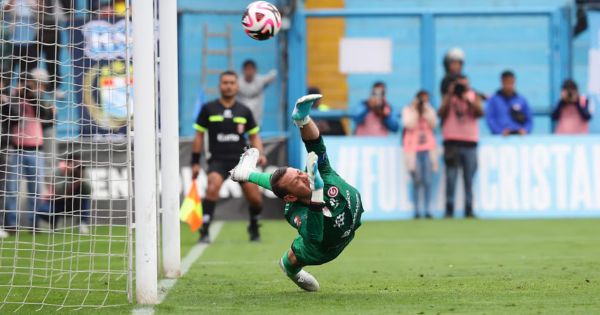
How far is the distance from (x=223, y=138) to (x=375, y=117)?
5.68 m

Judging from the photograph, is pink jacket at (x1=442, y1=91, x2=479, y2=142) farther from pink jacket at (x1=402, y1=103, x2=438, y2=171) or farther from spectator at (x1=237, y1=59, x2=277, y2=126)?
spectator at (x1=237, y1=59, x2=277, y2=126)

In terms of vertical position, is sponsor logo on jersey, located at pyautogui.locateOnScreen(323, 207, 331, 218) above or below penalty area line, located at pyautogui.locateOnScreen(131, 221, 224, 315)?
above

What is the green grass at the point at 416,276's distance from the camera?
8367 mm

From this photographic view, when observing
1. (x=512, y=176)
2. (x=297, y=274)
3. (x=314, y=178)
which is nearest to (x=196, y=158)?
(x=297, y=274)

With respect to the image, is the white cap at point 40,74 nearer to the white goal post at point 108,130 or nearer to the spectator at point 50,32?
the white goal post at point 108,130

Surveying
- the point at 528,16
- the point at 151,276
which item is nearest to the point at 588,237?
the point at 528,16

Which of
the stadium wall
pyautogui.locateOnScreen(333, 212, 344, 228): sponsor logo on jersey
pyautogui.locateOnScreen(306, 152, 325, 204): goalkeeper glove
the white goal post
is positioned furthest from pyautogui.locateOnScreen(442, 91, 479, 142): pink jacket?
pyautogui.locateOnScreen(306, 152, 325, 204): goalkeeper glove

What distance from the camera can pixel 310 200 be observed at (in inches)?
356

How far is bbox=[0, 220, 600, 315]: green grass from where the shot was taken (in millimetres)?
8391

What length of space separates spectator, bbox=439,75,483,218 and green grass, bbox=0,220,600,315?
11.0 ft

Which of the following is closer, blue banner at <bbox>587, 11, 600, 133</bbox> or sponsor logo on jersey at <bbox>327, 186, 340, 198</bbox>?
sponsor logo on jersey at <bbox>327, 186, 340, 198</bbox>

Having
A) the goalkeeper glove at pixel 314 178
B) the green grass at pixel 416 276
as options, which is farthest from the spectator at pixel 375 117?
the goalkeeper glove at pixel 314 178

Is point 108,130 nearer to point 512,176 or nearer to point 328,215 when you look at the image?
point 328,215

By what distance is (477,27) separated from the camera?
22.1m
